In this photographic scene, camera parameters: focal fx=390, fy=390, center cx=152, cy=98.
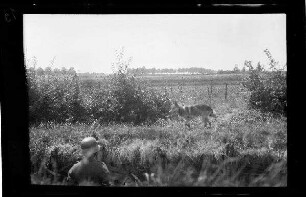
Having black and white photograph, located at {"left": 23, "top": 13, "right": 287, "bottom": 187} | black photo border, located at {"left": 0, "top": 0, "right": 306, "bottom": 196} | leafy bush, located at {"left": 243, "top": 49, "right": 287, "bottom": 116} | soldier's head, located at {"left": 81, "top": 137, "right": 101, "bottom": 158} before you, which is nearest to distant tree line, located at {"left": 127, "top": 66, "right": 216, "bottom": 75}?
black and white photograph, located at {"left": 23, "top": 13, "right": 287, "bottom": 187}

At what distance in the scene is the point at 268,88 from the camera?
3.48m

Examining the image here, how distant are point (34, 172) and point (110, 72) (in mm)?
1141

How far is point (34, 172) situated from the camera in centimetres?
354

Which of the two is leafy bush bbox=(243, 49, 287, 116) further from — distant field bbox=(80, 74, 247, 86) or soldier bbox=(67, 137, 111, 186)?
soldier bbox=(67, 137, 111, 186)

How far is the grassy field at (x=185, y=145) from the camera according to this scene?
3473 millimetres

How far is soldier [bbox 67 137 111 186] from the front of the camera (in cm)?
353

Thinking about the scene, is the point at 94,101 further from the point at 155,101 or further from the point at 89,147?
the point at 155,101

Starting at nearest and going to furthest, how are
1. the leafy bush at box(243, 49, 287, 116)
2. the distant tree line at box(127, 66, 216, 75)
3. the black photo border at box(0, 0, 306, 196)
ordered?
1. the black photo border at box(0, 0, 306, 196)
2. the leafy bush at box(243, 49, 287, 116)
3. the distant tree line at box(127, 66, 216, 75)

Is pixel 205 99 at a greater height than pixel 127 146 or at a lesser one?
greater

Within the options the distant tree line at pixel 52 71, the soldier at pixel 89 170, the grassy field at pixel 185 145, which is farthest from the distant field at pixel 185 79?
the soldier at pixel 89 170
